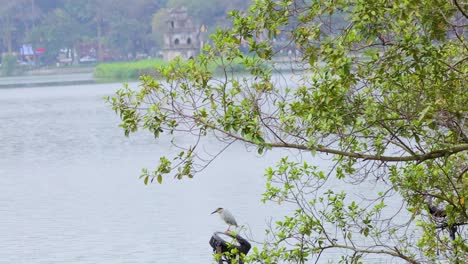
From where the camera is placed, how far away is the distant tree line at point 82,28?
384 feet

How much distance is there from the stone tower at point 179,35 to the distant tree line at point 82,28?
49.3 feet

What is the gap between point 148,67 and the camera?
3509 inches

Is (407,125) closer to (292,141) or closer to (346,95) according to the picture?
(346,95)

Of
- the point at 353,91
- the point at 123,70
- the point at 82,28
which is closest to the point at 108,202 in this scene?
the point at 353,91

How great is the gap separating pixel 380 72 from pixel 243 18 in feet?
3.66

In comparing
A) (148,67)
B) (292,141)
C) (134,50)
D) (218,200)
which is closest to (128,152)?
(218,200)

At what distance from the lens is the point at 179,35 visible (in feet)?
321

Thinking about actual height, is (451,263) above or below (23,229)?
above

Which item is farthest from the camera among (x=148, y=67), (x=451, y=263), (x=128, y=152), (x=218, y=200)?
(x=148, y=67)

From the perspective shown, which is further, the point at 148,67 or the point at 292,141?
the point at 148,67

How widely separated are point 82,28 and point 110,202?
9621 cm

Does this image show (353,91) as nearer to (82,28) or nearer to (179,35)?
(179,35)

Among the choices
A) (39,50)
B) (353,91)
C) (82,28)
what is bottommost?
(39,50)

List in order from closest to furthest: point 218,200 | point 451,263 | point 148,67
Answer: point 451,263
point 218,200
point 148,67
